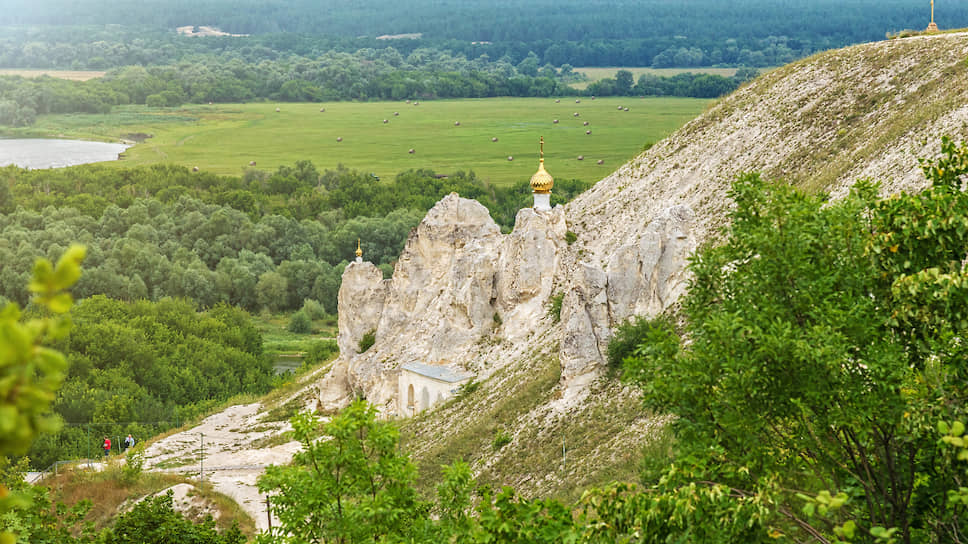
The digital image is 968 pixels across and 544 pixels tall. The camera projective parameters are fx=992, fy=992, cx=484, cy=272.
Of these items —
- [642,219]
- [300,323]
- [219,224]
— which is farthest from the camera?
[219,224]

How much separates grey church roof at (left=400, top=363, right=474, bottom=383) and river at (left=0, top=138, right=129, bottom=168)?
12083 cm

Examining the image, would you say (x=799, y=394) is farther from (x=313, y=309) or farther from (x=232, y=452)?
(x=313, y=309)

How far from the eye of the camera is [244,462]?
119ft

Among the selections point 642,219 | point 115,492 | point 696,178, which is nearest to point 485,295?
point 642,219

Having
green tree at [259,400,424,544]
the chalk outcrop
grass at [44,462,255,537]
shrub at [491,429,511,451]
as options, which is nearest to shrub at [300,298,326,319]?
the chalk outcrop

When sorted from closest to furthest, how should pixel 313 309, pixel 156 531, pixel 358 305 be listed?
1. pixel 156 531
2. pixel 358 305
3. pixel 313 309

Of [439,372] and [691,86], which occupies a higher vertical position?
[439,372]

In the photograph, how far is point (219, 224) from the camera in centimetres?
11162

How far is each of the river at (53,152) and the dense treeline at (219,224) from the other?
18.5 metres

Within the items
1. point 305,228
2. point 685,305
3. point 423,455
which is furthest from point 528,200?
point 685,305

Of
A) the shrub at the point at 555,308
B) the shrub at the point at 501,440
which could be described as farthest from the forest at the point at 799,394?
the shrub at the point at 555,308

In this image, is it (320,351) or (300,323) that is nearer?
(320,351)

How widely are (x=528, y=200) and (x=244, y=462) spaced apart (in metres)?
69.8

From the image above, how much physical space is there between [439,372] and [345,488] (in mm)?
25572
